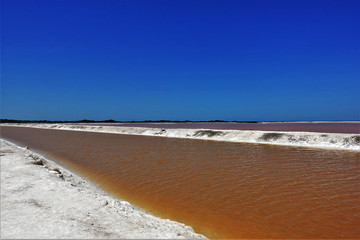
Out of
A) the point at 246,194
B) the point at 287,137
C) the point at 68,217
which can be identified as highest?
the point at 287,137

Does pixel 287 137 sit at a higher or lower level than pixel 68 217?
higher

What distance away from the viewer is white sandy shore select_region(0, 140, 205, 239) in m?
3.94

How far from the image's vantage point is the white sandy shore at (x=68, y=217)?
155 inches

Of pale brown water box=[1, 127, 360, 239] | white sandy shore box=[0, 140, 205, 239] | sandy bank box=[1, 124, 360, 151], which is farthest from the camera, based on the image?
sandy bank box=[1, 124, 360, 151]

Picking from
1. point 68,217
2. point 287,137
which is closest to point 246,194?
point 68,217

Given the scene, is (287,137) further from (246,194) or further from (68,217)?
(68,217)

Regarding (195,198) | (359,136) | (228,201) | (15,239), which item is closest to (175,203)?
(195,198)

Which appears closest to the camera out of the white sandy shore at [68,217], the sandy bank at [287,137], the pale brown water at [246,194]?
the white sandy shore at [68,217]

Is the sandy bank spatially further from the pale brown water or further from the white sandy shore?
the white sandy shore

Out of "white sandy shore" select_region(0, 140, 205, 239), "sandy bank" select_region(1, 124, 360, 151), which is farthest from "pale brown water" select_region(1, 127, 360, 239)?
"sandy bank" select_region(1, 124, 360, 151)

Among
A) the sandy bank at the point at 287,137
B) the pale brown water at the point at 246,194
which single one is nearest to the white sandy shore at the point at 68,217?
the pale brown water at the point at 246,194

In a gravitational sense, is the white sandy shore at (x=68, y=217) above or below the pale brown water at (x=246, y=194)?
above

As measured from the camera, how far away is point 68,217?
4.55m

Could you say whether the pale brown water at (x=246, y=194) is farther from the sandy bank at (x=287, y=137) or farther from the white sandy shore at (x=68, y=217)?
the sandy bank at (x=287, y=137)
